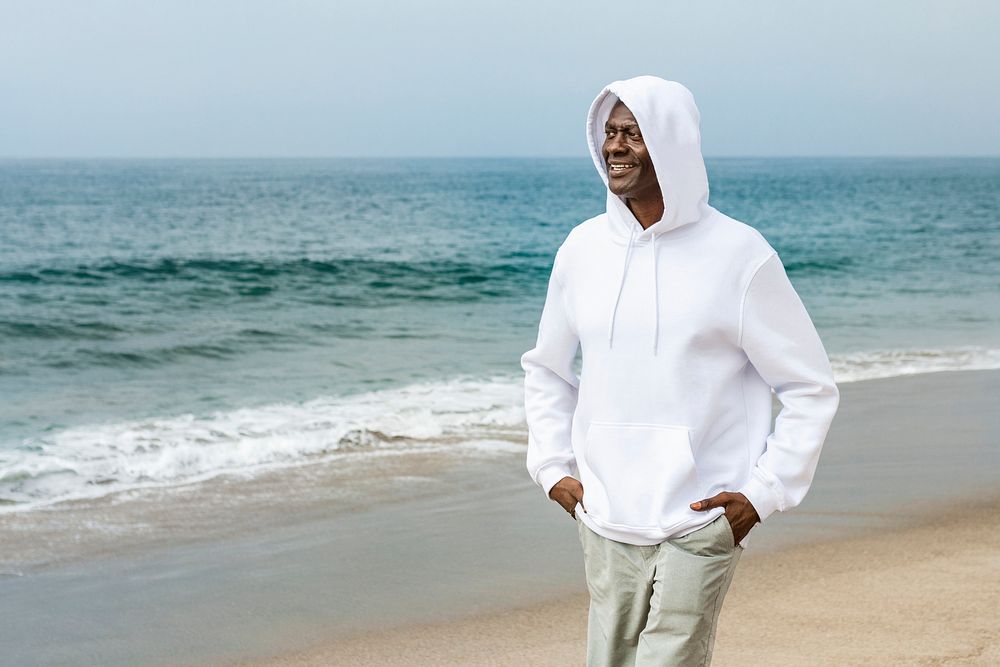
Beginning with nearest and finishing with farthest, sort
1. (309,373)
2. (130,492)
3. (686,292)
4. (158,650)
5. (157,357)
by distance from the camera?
(686,292) → (158,650) → (130,492) → (309,373) → (157,357)

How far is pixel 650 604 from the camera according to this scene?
2.25m

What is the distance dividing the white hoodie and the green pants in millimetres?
37

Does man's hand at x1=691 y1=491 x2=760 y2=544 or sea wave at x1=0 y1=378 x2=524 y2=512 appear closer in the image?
man's hand at x1=691 y1=491 x2=760 y2=544

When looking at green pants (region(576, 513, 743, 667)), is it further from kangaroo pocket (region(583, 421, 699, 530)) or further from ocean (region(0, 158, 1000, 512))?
ocean (region(0, 158, 1000, 512))

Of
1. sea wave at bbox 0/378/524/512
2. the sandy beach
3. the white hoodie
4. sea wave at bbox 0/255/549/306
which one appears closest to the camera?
the white hoodie

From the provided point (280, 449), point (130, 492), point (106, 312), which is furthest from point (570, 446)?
point (106, 312)

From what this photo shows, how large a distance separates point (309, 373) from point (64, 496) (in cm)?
532

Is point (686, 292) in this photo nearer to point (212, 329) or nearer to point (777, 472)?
point (777, 472)

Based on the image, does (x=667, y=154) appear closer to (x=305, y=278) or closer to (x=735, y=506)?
(x=735, y=506)

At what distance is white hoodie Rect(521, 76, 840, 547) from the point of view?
2152 mm

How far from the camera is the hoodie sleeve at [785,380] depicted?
84.8 inches

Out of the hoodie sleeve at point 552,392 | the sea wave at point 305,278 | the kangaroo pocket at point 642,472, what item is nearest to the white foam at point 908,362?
the hoodie sleeve at point 552,392

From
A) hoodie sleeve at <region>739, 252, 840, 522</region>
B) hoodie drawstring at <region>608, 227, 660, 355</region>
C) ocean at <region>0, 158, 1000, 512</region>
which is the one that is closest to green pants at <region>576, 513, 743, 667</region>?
hoodie sleeve at <region>739, 252, 840, 522</region>

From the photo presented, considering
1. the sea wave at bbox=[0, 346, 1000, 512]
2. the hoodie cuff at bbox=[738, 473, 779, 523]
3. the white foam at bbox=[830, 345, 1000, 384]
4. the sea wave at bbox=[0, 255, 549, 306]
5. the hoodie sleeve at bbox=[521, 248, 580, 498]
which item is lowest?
the sea wave at bbox=[0, 255, 549, 306]
